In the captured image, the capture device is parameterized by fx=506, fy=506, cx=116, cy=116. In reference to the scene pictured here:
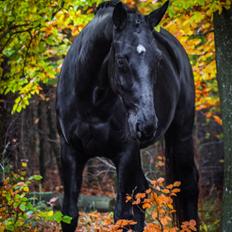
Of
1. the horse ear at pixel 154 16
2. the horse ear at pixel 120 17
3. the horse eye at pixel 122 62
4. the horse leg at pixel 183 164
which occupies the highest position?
the horse ear at pixel 154 16

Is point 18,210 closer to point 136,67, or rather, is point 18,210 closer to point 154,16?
point 136,67

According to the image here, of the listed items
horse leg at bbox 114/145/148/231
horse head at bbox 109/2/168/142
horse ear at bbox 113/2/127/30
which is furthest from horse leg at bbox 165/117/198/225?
horse ear at bbox 113/2/127/30

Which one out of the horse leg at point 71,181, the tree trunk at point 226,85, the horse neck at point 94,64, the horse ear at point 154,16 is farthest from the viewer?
the tree trunk at point 226,85

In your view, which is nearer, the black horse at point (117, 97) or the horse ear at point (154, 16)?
the black horse at point (117, 97)

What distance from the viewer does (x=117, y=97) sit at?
4.73 meters

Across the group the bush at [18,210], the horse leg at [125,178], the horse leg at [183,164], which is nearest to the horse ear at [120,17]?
the horse leg at [125,178]

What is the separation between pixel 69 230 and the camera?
4914 mm

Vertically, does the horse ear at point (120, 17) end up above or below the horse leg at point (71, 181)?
above

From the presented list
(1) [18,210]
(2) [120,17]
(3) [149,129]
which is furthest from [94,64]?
(1) [18,210]

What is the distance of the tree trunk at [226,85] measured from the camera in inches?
225

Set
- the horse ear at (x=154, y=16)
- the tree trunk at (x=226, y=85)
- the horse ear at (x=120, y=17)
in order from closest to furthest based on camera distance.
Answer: the horse ear at (x=120, y=17) < the horse ear at (x=154, y=16) < the tree trunk at (x=226, y=85)

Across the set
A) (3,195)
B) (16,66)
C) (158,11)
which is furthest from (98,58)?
(16,66)

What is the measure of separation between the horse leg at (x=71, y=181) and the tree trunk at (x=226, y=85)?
1817mm

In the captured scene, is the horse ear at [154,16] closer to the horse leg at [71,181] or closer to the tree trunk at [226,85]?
the horse leg at [71,181]
